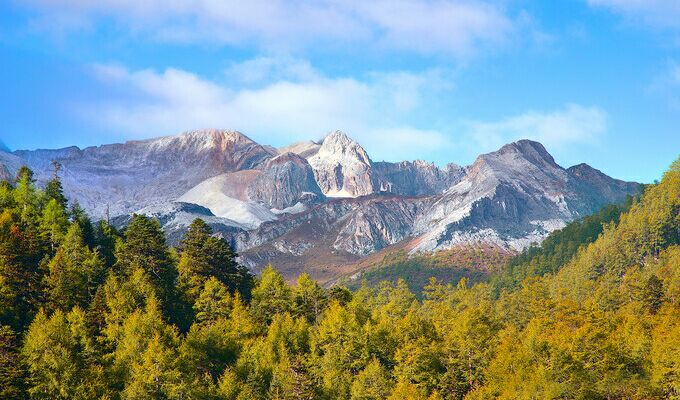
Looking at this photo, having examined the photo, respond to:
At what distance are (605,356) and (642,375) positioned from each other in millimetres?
6120

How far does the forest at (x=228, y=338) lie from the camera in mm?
98125

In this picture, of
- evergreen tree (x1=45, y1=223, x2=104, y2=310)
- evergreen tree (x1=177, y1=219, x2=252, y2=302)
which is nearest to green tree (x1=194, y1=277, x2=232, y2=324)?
evergreen tree (x1=177, y1=219, x2=252, y2=302)

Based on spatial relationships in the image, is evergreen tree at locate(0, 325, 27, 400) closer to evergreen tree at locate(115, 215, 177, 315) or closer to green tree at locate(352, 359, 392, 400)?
evergreen tree at locate(115, 215, 177, 315)

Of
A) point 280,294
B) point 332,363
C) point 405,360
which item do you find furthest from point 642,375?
point 280,294

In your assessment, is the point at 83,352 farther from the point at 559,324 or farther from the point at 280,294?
the point at 559,324

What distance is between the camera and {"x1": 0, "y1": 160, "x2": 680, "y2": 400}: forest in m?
98.1

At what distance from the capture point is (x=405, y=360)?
383 ft

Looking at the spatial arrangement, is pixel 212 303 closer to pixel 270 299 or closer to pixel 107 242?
pixel 270 299

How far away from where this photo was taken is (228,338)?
114812mm

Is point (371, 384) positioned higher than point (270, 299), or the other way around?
point (270, 299)

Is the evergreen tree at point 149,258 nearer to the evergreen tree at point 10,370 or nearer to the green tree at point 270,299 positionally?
the green tree at point 270,299

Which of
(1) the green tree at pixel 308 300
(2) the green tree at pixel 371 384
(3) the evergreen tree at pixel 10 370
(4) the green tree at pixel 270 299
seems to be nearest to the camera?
(3) the evergreen tree at pixel 10 370

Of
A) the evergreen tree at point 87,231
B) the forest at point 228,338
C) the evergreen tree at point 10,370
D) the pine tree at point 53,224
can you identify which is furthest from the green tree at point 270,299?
the evergreen tree at point 10,370

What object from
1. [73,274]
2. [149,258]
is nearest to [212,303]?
[149,258]
